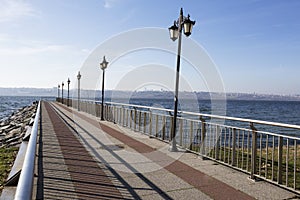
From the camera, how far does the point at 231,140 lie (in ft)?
33.0

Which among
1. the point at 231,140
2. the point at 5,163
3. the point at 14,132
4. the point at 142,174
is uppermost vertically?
the point at 231,140

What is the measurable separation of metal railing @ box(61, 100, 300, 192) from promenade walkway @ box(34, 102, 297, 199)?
0.34 metres

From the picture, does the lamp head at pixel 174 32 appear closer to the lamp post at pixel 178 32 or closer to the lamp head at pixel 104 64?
the lamp post at pixel 178 32

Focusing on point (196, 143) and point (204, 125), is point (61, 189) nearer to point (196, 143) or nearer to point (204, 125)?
point (204, 125)

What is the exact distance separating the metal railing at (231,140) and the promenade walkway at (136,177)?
13.6 inches

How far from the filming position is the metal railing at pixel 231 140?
5.33 meters

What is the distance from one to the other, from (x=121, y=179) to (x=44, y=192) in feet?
4.72

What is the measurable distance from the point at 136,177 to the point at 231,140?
541cm

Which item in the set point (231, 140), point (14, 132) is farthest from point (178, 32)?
point (14, 132)

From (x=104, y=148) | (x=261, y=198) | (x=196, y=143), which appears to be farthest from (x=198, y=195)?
(x=104, y=148)

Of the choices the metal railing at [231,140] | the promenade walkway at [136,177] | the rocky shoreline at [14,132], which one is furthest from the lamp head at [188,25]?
the rocky shoreline at [14,132]

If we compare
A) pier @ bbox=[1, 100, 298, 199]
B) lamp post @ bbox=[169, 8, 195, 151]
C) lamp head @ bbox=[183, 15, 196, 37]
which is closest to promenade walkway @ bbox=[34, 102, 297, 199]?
pier @ bbox=[1, 100, 298, 199]

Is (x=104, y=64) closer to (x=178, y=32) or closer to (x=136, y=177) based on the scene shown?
(x=178, y=32)

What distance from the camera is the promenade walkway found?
4707mm
